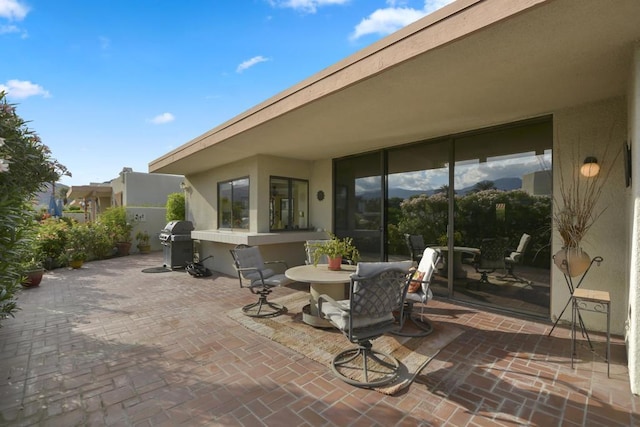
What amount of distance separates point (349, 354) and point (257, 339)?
3.73ft

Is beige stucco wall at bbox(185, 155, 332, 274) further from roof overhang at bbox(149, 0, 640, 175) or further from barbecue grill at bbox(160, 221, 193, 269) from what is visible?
roof overhang at bbox(149, 0, 640, 175)

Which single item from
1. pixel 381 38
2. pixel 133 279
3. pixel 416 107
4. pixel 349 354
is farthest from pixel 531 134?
pixel 133 279

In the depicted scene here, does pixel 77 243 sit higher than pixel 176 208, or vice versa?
pixel 176 208

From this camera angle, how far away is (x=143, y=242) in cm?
1180

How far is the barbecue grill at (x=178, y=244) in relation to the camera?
765 cm

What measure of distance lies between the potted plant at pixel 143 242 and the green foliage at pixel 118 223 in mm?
425

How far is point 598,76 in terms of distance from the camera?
2.89 metres

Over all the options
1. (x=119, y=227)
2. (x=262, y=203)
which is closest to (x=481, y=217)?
(x=262, y=203)

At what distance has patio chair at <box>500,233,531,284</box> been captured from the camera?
4.28 m

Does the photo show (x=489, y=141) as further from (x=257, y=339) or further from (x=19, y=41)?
(x=19, y=41)

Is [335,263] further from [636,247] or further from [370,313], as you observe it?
[636,247]

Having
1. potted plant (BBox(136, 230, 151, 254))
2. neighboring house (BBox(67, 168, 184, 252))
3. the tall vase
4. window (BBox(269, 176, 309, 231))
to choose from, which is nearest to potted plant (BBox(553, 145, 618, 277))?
the tall vase

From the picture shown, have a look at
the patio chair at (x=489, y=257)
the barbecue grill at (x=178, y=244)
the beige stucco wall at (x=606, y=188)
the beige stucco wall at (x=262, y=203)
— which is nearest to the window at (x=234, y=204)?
the beige stucco wall at (x=262, y=203)

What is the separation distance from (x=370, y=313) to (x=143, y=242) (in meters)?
12.2
